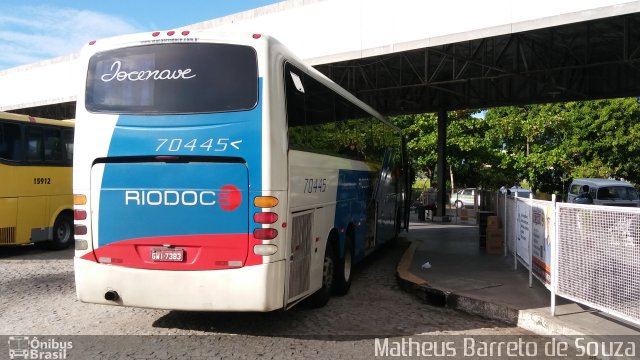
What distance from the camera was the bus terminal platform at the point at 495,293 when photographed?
5836mm

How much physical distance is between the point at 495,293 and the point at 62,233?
10464 mm

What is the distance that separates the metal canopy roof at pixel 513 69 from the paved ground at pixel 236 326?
10.1 m

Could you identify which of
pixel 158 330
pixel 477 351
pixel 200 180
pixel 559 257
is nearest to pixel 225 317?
pixel 158 330

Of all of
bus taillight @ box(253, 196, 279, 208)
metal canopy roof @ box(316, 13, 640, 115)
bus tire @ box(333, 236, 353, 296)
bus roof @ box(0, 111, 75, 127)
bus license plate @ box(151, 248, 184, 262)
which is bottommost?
bus tire @ box(333, 236, 353, 296)

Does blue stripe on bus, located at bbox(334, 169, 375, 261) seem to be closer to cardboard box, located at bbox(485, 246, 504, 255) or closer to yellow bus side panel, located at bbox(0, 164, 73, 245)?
cardboard box, located at bbox(485, 246, 504, 255)

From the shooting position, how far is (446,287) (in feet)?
25.7

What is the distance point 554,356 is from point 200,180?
4.11 meters

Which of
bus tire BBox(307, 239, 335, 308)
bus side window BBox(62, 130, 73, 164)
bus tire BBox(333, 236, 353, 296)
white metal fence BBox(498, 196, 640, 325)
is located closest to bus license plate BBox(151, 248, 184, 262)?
bus tire BBox(307, 239, 335, 308)

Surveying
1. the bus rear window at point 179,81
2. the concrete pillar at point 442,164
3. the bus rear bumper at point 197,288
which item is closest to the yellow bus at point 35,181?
the bus rear window at point 179,81

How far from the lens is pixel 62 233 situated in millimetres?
12672

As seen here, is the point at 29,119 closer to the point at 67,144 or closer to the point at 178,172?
the point at 67,144

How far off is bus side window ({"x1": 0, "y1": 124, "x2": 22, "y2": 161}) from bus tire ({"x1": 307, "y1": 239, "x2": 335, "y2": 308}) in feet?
26.3

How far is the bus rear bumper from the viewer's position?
5203mm

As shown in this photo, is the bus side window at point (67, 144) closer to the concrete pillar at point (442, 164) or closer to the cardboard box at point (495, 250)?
the cardboard box at point (495, 250)
